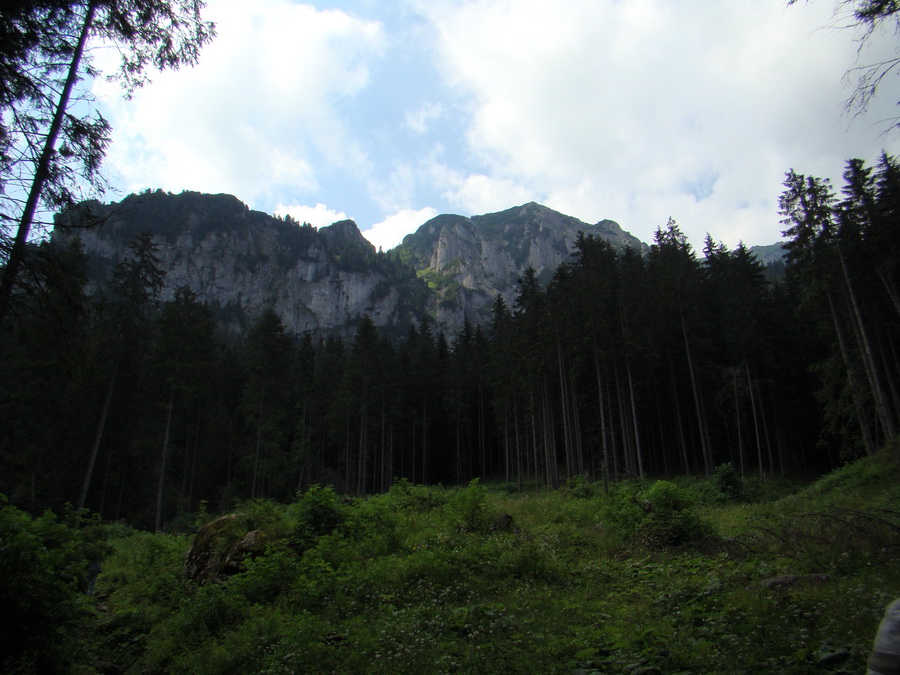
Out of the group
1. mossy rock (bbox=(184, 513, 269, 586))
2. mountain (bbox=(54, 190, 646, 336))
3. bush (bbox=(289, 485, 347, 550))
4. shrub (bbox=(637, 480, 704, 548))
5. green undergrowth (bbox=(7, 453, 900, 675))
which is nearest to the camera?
green undergrowth (bbox=(7, 453, 900, 675))

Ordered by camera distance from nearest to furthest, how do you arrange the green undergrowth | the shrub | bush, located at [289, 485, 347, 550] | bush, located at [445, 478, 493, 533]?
the green undergrowth < the shrub < bush, located at [289, 485, 347, 550] < bush, located at [445, 478, 493, 533]

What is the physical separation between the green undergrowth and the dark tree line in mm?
13267

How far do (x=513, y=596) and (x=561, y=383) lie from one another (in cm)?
2426

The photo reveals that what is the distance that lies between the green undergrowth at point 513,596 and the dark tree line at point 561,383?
13.3 m

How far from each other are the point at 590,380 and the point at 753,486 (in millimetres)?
13020

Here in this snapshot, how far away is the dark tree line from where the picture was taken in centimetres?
2295

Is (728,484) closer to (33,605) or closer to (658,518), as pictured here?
(658,518)

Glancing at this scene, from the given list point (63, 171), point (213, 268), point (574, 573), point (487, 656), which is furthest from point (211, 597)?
point (213, 268)

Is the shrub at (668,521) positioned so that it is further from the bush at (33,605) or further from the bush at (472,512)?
the bush at (33,605)

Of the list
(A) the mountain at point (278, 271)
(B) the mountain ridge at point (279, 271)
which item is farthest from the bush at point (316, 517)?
(A) the mountain at point (278, 271)

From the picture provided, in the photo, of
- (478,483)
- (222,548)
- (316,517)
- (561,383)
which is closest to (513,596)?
(316,517)

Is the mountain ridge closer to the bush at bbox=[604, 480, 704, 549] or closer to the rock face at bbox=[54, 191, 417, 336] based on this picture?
the rock face at bbox=[54, 191, 417, 336]

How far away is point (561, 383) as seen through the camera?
31.6 meters

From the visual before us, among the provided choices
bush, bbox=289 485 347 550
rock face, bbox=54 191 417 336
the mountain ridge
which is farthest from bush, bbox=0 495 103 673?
rock face, bbox=54 191 417 336
